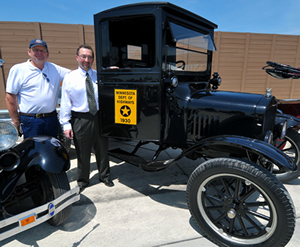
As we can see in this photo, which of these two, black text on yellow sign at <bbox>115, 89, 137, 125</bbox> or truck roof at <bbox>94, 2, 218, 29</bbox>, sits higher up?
truck roof at <bbox>94, 2, 218, 29</bbox>

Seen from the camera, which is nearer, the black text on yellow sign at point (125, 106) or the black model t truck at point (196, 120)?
the black model t truck at point (196, 120)

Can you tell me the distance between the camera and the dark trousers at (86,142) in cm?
250

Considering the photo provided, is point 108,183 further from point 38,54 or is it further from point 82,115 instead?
point 38,54

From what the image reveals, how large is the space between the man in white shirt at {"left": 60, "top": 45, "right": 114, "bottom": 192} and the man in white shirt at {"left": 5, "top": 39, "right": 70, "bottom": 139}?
0.17 meters

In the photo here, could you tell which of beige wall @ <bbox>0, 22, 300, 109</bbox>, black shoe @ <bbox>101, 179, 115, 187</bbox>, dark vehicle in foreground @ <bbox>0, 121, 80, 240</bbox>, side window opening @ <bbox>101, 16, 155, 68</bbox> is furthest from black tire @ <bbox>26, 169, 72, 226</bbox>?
beige wall @ <bbox>0, 22, 300, 109</bbox>

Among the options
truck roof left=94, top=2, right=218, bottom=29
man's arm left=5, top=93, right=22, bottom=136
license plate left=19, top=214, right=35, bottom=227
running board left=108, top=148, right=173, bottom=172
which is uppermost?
truck roof left=94, top=2, right=218, bottom=29

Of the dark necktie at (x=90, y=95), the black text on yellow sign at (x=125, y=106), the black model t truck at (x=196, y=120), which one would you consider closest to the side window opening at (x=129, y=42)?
the black model t truck at (x=196, y=120)

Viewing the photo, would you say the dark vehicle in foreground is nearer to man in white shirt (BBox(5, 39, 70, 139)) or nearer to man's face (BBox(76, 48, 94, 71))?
man in white shirt (BBox(5, 39, 70, 139))

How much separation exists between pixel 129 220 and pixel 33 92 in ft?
5.67

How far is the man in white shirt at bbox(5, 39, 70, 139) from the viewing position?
89.1 inches

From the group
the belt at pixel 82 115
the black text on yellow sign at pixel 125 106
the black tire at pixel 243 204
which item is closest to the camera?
the black tire at pixel 243 204

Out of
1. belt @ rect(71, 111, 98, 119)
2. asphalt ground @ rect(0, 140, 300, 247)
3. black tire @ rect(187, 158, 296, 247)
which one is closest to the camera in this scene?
black tire @ rect(187, 158, 296, 247)

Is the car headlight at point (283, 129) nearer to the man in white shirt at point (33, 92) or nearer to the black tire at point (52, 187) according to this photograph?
the black tire at point (52, 187)

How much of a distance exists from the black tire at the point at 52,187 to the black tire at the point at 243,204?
1140 mm
